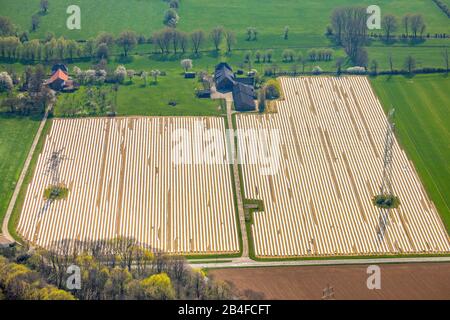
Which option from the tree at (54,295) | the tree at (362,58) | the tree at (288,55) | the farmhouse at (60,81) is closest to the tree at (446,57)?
the tree at (362,58)

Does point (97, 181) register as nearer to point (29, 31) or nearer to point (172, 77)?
point (172, 77)

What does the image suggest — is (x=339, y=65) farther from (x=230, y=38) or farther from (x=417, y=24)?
(x=417, y=24)

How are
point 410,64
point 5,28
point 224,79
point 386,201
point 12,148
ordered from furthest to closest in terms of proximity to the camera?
point 5,28 → point 410,64 → point 224,79 → point 12,148 → point 386,201

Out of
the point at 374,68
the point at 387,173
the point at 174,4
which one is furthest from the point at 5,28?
the point at 387,173

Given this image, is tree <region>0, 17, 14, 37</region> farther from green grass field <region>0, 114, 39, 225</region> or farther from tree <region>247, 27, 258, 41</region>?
tree <region>247, 27, 258, 41</region>

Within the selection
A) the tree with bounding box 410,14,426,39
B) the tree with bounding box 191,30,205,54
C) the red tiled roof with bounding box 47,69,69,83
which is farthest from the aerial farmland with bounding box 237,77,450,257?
the red tiled roof with bounding box 47,69,69,83
